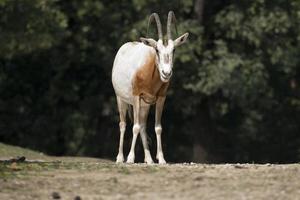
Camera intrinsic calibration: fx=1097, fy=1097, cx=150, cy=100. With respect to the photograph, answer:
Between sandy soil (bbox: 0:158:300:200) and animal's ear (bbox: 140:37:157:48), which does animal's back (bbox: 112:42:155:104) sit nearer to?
animal's ear (bbox: 140:37:157:48)

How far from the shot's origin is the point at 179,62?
128ft

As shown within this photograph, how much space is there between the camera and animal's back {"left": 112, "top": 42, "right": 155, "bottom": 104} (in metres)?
21.5

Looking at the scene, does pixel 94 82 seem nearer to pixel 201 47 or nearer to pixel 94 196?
pixel 201 47

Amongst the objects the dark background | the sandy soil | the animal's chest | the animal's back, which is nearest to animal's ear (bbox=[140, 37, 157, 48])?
the animal's back

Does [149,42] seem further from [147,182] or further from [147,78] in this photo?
[147,182]

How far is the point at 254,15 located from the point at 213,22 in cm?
166

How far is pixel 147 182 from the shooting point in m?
15.1

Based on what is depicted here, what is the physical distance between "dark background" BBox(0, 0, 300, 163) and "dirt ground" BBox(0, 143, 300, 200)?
60.5ft

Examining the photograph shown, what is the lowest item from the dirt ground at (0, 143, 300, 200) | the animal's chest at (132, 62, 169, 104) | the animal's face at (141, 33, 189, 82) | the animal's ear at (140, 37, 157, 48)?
the dirt ground at (0, 143, 300, 200)

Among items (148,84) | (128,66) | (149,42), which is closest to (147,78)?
(148,84)

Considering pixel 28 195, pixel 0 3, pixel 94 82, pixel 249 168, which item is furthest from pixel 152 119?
pixel 28 195

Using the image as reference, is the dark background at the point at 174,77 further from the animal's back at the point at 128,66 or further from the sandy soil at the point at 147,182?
the sandy soil at the point at 147,182

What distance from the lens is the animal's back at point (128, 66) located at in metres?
21.5

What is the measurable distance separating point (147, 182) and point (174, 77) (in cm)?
2454
